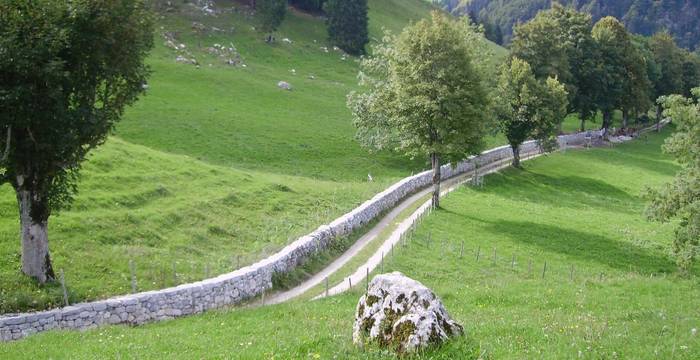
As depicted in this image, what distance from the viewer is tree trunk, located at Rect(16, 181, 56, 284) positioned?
78.5 feet

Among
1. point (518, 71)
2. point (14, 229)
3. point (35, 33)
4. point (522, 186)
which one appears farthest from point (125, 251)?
point (518, 71)

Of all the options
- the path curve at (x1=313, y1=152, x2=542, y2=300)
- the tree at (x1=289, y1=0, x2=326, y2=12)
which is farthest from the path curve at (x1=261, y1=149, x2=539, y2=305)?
the tree at (x1=289, y1=0, x2=326, y2=12)

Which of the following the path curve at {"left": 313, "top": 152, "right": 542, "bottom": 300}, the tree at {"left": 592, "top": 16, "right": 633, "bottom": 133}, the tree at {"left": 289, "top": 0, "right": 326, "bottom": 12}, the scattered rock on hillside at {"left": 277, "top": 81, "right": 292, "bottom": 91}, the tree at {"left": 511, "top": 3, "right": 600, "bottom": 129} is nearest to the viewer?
the path curve at {"left": 313, "top": 152, "right": 542, "bottom": 300}

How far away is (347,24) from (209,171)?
81.5m

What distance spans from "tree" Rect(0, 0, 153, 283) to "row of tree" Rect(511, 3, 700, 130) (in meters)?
68.0

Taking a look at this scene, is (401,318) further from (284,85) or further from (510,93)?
(284,85)

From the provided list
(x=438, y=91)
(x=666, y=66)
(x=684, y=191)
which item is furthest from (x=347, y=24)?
(x=684, y=191)

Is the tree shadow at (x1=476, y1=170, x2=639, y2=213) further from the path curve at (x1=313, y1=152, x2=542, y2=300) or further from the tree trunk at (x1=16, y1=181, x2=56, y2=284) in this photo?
the tree trunk at (x1=16, y1=181, x2=56, y2=284)

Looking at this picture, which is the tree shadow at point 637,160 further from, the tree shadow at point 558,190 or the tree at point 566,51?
the tree shadow at point 558,190

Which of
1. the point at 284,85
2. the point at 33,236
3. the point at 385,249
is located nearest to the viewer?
the point at 33,236

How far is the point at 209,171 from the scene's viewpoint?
45.8 meters

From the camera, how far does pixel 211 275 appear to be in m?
28.1

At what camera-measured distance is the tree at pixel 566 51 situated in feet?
273

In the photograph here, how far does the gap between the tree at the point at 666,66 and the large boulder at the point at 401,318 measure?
12527cm
